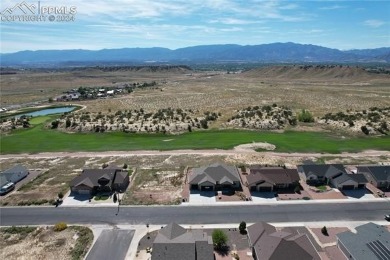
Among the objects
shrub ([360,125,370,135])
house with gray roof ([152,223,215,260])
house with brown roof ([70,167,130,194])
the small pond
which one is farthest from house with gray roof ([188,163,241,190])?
the small pond

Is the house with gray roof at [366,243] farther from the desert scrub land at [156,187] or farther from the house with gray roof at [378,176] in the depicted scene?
the desert scrub land at [156,187]

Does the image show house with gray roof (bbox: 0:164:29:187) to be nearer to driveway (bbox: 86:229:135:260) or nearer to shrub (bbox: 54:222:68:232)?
shrub (bbox: 54:222:68:232)

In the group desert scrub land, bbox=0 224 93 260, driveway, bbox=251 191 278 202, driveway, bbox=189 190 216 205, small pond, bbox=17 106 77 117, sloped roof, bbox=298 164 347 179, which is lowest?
desert scrub land, bbox=0 224 93 260

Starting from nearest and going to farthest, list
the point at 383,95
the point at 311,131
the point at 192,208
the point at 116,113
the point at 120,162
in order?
1. the point at 192,208
2. the point at 120,162
3. the point at 311,131
4. the point at 116,113
5. the point at 383,95

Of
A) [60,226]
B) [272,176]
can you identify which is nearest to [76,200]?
[60,226]

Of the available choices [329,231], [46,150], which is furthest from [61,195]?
[329,231]

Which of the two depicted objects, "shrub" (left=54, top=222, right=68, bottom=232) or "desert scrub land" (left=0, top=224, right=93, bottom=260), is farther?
"shrub" (left=54, top=222, right=68, bottom=232)

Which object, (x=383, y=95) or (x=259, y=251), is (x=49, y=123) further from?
(x=383, y=95)
